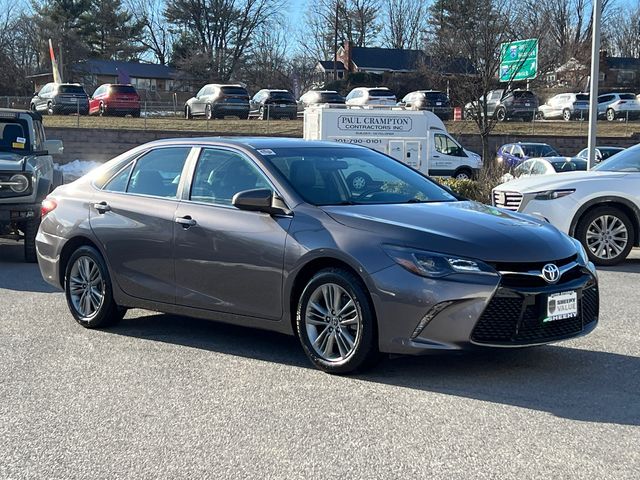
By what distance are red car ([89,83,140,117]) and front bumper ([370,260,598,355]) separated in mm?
37327

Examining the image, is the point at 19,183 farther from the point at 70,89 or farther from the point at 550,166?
the point at 70,89

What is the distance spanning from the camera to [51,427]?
4.74 metres

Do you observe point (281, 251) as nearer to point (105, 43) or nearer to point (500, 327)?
point (500, 327)

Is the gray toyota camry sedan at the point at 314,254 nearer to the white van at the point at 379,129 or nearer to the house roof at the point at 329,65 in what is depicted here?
the white van at the point at 379,129

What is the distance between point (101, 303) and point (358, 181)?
2.41 meters

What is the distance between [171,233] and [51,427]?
2097 millimetres

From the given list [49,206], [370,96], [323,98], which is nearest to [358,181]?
[49,206]

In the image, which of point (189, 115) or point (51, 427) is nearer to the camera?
point (51, 427)

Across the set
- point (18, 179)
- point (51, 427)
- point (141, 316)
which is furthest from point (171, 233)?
point (18, 179)

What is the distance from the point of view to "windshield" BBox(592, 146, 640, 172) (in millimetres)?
10945

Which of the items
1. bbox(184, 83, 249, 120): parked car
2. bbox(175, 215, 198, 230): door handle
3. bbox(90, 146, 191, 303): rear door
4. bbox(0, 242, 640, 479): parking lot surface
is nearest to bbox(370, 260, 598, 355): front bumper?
bbox(0, 242, 640, 479): parking lot surface

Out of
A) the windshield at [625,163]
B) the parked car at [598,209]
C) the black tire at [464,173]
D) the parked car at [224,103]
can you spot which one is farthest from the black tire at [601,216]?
the parked car at [224,103]

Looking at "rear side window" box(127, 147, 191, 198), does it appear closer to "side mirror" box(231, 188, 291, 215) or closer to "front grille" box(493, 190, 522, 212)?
"side mirror" box(231, 188, 291, 215)

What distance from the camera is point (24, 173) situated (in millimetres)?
11477
